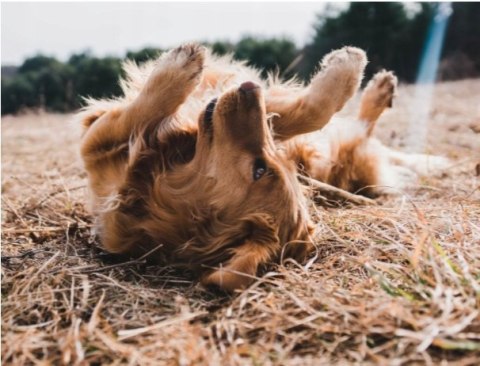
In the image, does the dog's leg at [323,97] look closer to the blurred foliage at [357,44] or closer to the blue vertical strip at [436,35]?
the blurred foliage at [357,44]

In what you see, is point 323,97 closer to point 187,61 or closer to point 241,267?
point 187,61

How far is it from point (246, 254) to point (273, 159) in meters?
0.48

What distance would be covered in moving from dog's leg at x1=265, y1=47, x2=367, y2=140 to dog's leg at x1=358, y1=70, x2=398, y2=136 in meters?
1.23

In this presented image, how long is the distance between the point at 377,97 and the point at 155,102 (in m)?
2.11

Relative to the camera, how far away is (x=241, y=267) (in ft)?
6.96

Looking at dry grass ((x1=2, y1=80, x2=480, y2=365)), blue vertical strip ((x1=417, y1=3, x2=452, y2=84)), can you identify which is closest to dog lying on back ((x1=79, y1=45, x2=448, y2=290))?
dry grass ((x1=2, y1=80, x2=480, y2=365))

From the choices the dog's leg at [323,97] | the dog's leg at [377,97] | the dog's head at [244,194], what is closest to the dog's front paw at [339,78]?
the dog's leg at [323,97]

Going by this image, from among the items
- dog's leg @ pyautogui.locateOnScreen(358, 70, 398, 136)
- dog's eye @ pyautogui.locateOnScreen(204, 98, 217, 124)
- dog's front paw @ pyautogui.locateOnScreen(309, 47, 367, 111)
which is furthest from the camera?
dog's leg @ pyautogui.locateOnScreen(358, 70, 398, 136)

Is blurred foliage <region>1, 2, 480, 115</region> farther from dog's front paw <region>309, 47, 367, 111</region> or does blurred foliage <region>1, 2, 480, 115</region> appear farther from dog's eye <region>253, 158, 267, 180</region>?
dog's eye <region>253, 158, 267, 180</region>

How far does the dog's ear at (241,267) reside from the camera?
6.75 ft

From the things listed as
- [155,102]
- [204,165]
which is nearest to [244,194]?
[204,165]

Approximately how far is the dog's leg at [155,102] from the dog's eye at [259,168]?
1.92ft

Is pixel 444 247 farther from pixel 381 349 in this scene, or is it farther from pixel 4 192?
pixel 4 192

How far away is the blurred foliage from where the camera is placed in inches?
642
